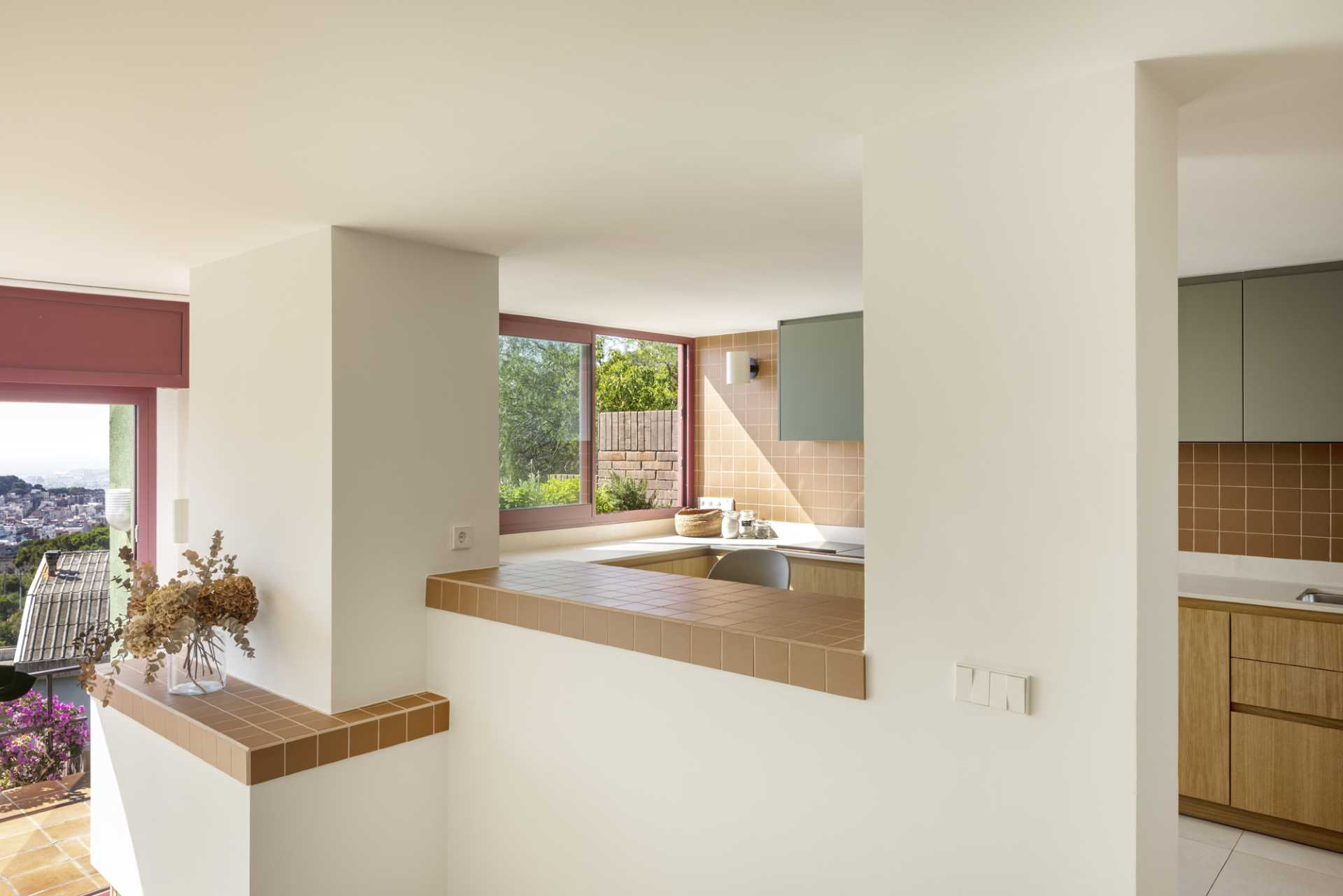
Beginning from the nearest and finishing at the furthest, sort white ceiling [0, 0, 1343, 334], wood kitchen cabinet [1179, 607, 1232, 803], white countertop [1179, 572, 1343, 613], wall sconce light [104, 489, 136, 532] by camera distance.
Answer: white ceiling [0, 0, 1343, 334] → white countertop [1179, 572, 1343, 613] → wood kitchen cabinet [1179, 607, 1232, 803] → wall sconce light [104, 489, 136, 532]

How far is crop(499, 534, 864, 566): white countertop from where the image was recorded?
13.4 ft

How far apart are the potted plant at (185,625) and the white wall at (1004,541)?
5.51ft

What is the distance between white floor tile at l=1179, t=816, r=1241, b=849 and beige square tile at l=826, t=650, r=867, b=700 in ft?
7.04

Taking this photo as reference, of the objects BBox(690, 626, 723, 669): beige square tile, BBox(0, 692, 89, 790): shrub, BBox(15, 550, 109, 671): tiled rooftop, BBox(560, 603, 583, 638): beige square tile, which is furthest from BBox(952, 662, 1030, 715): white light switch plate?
BBox(0, 692, 89, 790): shrub

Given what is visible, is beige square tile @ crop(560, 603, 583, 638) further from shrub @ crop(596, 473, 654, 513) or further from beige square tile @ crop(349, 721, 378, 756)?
shrub @ crop(596, 473, 654, 513)

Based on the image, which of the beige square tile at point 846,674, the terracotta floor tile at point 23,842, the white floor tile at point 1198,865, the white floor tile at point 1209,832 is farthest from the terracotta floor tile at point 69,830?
the white floor tile at point 1209,832

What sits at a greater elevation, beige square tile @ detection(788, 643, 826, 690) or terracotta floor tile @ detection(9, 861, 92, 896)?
beige square tile @ detection(788, 643, 826, 690)

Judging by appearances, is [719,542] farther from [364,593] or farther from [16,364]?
[16,364]

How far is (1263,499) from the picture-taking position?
146 inches

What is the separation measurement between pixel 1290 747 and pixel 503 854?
282 cm

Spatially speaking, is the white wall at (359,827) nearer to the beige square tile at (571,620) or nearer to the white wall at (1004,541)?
the beige square tile at (571,620)

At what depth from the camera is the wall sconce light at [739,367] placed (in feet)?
16.6

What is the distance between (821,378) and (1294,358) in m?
2.03

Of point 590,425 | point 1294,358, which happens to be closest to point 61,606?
point 590,425
